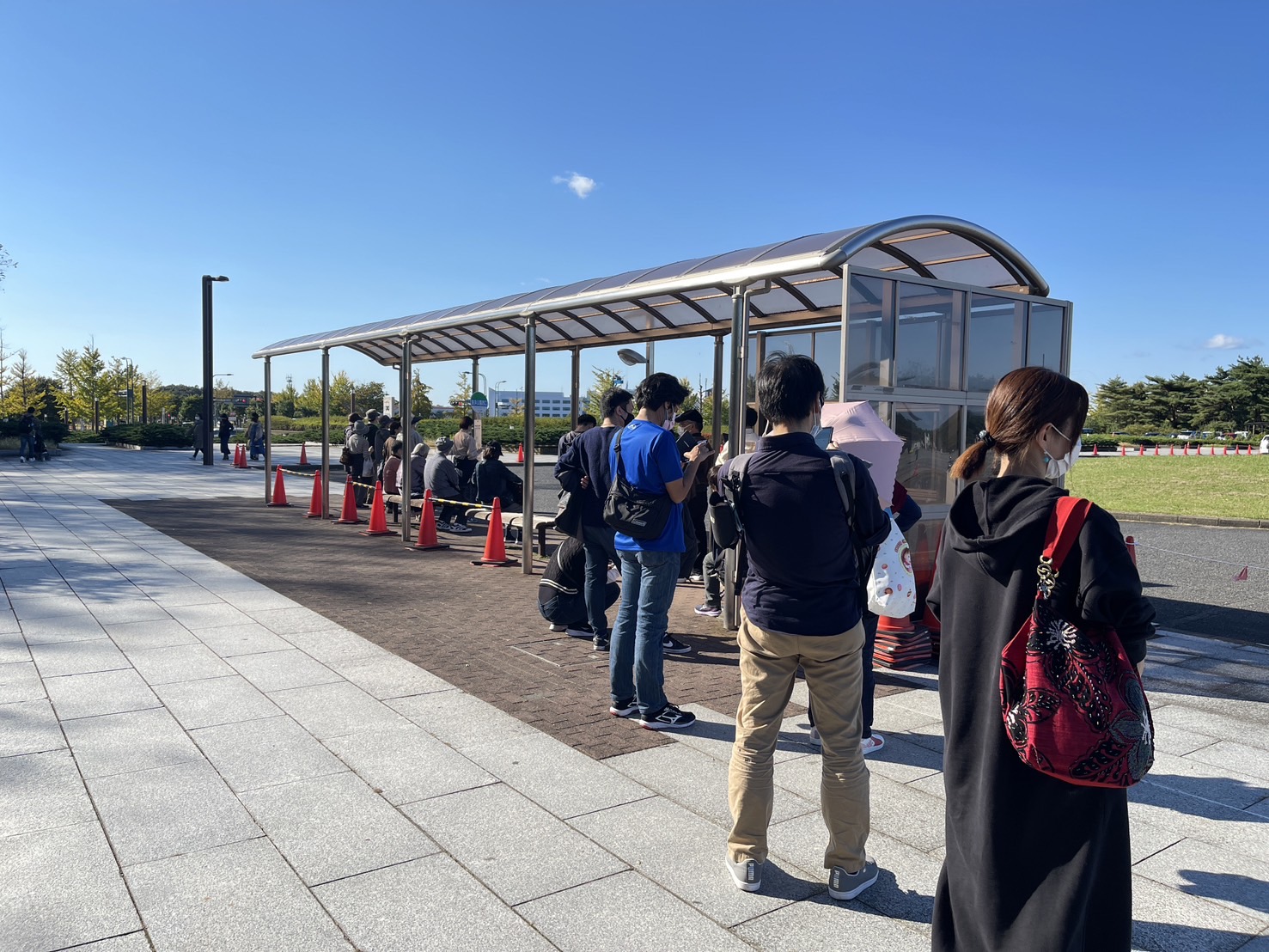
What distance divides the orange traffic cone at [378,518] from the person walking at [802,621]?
10.4 meters

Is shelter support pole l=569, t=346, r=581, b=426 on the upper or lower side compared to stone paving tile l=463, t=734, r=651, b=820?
upper

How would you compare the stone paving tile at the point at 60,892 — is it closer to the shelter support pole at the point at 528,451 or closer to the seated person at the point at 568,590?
the seated person at the point at 568,590

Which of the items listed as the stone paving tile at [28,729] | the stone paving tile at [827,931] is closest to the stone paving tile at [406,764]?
the stone paving tile at [28,729]

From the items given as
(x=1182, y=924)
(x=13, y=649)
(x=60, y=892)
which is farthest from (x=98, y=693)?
(x=1182, y=924)

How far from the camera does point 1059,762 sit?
6.47 feet

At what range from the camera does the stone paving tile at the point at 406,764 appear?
12.9ft

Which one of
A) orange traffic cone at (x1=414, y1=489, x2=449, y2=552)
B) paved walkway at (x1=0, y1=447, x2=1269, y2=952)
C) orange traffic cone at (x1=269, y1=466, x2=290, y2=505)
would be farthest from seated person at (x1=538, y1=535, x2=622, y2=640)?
orange traffic cone at (x1=269, y1=466, x2=290, y2=505)

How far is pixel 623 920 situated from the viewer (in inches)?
114

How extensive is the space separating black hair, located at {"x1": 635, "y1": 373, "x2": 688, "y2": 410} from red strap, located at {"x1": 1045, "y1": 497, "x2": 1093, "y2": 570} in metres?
2.80

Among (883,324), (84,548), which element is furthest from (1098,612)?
(84,548)

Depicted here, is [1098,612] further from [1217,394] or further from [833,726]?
[1217,394]

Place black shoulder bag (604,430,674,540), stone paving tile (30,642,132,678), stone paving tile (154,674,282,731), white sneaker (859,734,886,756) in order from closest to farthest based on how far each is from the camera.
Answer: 1. white sneaker (859,734,886,756)
2. black shoulder bag (604,430,674,540)
3. stone paving tile (154,674,282,731)
4. stone paving tile (30,642,132,678)

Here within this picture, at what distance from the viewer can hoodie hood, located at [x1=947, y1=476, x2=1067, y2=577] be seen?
6.73 feet

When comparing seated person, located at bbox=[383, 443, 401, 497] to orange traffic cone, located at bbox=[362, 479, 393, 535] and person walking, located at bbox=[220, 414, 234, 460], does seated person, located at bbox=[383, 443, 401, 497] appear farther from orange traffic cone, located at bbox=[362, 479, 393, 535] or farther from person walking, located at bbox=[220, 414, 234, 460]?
person walking, located at bbox=[220, 414, 234, 460]
